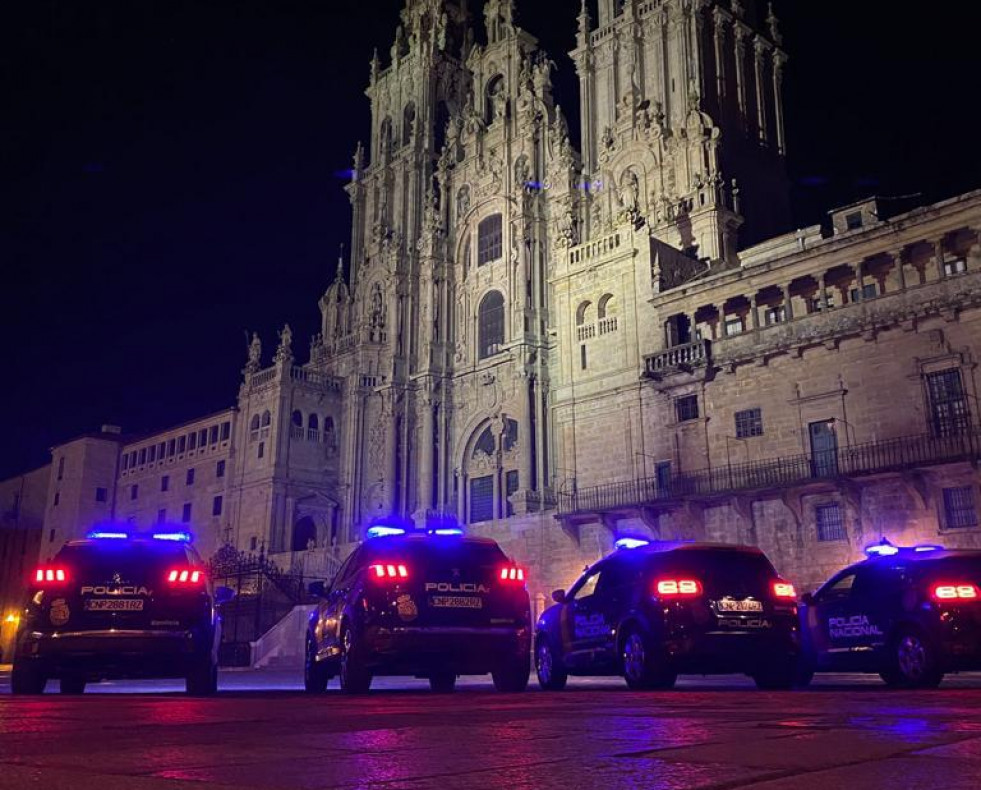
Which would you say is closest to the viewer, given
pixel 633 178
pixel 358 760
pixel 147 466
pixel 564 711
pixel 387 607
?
pixel 358 760

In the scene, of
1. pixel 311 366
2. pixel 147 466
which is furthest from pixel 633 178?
pixel 147 466

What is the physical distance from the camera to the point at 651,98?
4388cm

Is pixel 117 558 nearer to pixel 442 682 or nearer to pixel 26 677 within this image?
pixel 26 677

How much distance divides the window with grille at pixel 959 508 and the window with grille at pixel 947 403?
180cm

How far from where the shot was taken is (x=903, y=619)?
12.5m

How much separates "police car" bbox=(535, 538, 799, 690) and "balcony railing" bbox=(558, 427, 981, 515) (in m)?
15.7

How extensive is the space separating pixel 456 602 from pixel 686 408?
22866 mm

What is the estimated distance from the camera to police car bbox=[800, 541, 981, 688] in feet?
39.1

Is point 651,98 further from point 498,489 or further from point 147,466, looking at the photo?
point 147,466

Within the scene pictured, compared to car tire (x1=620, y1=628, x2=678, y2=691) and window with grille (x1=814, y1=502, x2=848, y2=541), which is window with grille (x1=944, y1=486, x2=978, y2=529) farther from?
car tire (x1=620, y1=628, x2=678, y2=691)

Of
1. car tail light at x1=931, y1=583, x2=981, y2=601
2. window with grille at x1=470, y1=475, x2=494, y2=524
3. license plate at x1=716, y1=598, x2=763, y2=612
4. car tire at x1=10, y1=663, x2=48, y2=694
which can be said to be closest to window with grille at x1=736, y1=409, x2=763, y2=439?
window with grille at x1=470, y1=475, x2=494, y2=524

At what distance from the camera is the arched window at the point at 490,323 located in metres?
49.9

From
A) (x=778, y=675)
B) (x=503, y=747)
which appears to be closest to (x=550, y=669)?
(x=778, y=675)

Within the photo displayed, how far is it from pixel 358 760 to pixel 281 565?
149 ft
